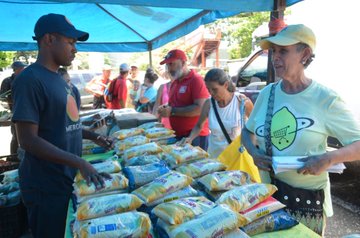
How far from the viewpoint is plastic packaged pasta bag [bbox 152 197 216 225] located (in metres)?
1.32

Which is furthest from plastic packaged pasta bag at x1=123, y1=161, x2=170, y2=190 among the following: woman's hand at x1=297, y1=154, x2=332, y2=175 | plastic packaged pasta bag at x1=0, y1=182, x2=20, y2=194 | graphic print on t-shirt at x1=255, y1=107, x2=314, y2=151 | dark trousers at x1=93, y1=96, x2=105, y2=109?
dark trousers at x1=93, y1=96, x2=105, y2=109

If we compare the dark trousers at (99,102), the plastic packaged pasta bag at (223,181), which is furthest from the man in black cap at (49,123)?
the dark trousers at (99,102)

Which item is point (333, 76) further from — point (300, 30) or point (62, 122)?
point (62, 122)

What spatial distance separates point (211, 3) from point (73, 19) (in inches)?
114

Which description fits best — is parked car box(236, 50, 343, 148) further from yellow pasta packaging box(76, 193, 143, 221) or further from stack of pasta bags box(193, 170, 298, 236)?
yellow pasta packaging box(76, 193, 143, 221)

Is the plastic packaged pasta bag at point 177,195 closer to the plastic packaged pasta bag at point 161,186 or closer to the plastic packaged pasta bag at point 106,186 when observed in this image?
the plastic packaged pasta bag at point 161,186

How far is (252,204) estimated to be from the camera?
4.95 feet

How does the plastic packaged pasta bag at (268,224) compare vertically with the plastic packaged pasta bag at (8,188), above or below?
above

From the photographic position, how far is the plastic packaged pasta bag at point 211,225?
1.23 m

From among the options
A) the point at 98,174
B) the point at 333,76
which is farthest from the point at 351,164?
the point at 98,174

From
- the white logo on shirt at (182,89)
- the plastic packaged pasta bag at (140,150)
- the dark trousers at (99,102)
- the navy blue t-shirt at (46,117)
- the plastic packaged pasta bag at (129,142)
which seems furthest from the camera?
the dark trousers at (99,102)

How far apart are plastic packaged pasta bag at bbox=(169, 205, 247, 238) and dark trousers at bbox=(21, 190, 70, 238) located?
0.94 m

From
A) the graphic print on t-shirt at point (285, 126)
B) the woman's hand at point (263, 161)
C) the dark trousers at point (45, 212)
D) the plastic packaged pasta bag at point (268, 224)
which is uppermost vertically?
the graphic print on t-shirt at point (285, 126)

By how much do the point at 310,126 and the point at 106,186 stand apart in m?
1.16
